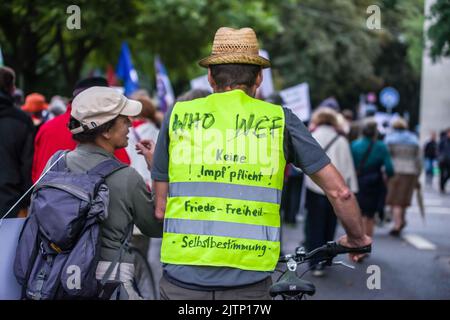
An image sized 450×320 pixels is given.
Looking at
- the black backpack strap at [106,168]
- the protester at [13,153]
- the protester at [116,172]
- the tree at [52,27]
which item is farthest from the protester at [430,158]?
the black backpack strap at [106,168]

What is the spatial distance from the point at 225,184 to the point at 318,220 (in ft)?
22.5

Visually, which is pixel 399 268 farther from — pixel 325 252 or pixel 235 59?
pixel 235 59

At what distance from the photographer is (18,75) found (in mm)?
18250

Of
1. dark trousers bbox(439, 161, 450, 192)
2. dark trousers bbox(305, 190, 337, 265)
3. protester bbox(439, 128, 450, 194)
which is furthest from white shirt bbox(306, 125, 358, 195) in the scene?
dark trousers bbox(439, 161, 450, 192)

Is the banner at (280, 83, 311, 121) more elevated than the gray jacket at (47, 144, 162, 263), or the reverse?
the gray jacket at (47, 144, 162, 263)

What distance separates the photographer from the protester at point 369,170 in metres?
11.9

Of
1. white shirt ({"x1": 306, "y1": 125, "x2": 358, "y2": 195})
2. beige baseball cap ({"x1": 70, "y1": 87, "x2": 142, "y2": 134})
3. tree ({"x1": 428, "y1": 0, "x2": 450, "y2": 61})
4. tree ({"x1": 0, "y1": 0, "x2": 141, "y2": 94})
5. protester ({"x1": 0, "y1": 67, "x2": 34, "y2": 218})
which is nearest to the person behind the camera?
beige baseball cap ({"x1": 70, "y1": 87, "x2": 142, "y2": 134})

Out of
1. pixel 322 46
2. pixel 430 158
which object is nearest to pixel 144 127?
pixel 430 158

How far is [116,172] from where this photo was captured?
409 cm

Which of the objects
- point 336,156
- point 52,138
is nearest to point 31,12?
point 336,156

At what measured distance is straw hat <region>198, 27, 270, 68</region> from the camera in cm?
366

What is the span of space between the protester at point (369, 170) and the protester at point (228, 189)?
8289 mm

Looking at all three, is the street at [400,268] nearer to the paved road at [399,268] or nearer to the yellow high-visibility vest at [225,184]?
the paved road at [399,268]

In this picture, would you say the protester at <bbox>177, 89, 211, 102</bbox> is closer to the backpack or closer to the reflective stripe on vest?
the backpack
